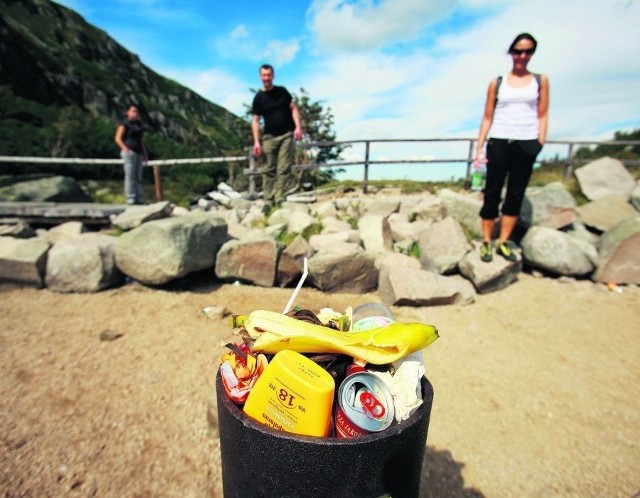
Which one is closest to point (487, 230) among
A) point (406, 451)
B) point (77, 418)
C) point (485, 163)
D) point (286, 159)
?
point (485, 163)

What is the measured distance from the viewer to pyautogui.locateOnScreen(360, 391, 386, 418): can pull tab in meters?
1.10

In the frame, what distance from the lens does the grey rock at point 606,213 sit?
227 inches

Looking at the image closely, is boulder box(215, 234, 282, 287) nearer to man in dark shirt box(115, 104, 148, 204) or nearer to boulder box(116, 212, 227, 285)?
boulder box(116, 212, 227, 285)

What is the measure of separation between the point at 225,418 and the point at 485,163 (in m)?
4.30

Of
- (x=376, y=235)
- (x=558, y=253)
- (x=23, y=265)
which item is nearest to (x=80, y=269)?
(x=23, y=265)

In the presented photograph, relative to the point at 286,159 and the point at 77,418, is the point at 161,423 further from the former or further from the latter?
the point at 286,159

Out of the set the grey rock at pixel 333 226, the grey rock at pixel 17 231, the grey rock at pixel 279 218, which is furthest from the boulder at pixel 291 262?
the grey rock at pixel 17 231

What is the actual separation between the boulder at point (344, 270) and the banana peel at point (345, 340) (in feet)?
9.90

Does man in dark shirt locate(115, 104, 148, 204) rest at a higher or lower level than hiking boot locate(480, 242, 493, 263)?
higher

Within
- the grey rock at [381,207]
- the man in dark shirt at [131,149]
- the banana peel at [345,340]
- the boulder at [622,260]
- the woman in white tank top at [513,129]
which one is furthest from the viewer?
the man in dark shirt at [131,149]

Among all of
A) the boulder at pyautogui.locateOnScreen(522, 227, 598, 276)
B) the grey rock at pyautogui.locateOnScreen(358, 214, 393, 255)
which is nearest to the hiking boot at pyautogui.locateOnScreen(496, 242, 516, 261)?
the boulder at pyautogui.locateOnScreen(522, 227, 598, 276)

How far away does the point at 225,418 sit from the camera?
1239 mm

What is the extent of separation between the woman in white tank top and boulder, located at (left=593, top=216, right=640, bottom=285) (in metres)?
1.29

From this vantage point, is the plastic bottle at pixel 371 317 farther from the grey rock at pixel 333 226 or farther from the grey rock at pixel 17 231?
the grey rock at pixel 17 231
